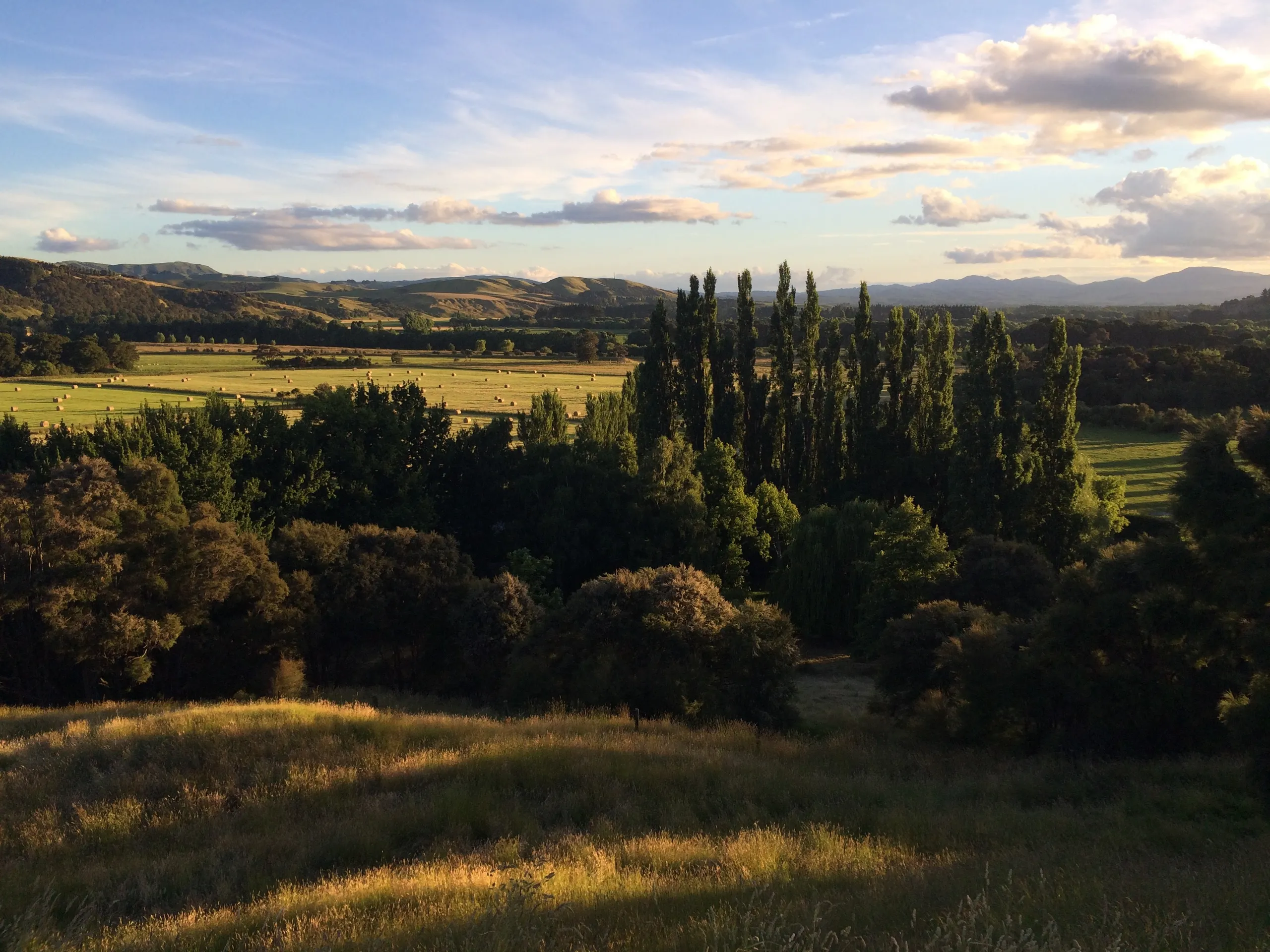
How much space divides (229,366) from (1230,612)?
334 feet

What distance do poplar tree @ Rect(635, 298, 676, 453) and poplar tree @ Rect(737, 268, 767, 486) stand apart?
12.8 feet

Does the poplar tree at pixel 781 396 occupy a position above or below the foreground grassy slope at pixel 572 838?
above

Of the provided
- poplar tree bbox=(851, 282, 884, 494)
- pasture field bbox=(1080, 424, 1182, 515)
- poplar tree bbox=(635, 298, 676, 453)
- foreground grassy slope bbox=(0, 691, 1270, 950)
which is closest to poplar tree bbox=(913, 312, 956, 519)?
poplar tree bbox=(851, 282, 884, 494)

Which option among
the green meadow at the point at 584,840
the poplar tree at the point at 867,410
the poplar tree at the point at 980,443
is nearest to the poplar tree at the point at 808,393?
the poplar tree at the point at 867,410

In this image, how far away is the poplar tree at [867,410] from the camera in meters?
44.8

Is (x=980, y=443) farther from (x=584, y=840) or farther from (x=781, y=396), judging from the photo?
(x=584, y=840)

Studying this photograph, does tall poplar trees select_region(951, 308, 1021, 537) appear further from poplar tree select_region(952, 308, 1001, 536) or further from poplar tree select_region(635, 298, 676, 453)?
poplar tree select_region(635, 298, 676, 453)

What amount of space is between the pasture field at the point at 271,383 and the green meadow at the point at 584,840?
46385 mm

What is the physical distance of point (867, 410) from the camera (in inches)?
1767

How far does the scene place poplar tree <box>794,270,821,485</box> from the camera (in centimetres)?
4603

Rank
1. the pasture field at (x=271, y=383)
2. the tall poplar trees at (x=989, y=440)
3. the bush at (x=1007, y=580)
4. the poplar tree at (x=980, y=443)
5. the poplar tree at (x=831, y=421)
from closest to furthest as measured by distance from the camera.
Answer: the bush at (x=1007, y=580) < the tall poplar trees at (x=989, y=440) < the poplar tree at (x=980, y=443) < the poplar tree at (x=831, y=421) < the pasture field at (x=271, y=383)

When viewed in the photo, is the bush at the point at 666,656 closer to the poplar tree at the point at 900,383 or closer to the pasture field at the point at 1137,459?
the poplar tree at the point at 900,383

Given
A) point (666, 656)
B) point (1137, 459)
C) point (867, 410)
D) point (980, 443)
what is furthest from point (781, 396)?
point (1137, 459)

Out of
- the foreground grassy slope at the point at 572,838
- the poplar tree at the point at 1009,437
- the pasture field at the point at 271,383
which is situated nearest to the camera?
the foreground grassy slope at the point at 572,838
